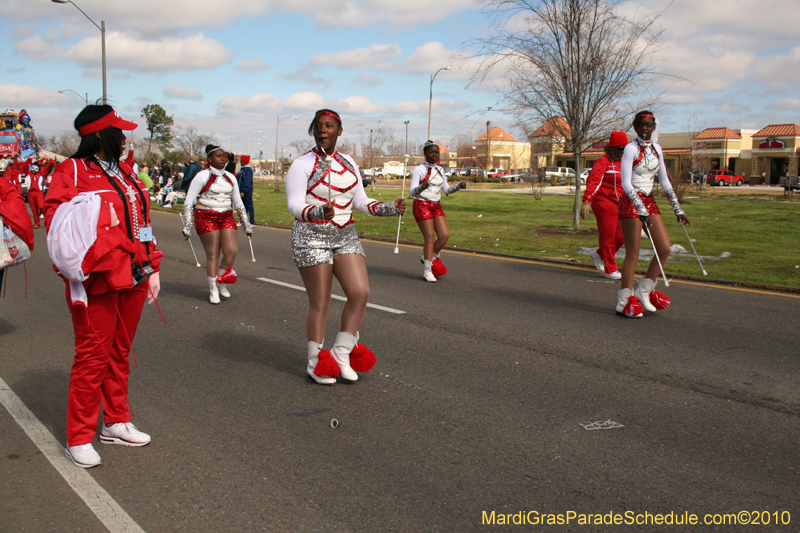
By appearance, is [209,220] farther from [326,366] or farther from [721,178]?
[721,178]

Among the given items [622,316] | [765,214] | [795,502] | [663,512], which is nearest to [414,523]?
[663,512]

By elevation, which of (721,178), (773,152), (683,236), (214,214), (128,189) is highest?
(773,152)

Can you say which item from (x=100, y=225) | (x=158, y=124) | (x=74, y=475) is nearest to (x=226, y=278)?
(x=74, y=475)

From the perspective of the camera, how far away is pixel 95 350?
142 inches

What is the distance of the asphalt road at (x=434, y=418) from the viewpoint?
3.26m

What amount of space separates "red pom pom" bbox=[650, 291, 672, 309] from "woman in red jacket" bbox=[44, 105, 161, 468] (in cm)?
555

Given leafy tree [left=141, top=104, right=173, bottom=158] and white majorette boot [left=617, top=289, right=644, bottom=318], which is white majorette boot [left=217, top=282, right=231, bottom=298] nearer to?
white majorette boot [left=617, top=289, right=644, bottom=318]

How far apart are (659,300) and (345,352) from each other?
4.06 metres

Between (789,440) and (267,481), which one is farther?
(789,440)

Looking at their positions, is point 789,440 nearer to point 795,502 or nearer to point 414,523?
point 795,502

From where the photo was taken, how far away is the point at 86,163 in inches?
141

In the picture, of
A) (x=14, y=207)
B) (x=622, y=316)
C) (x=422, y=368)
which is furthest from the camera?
(x=622, y=316)

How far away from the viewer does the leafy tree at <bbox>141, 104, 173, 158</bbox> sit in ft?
254

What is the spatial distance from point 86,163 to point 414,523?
2.60 m
